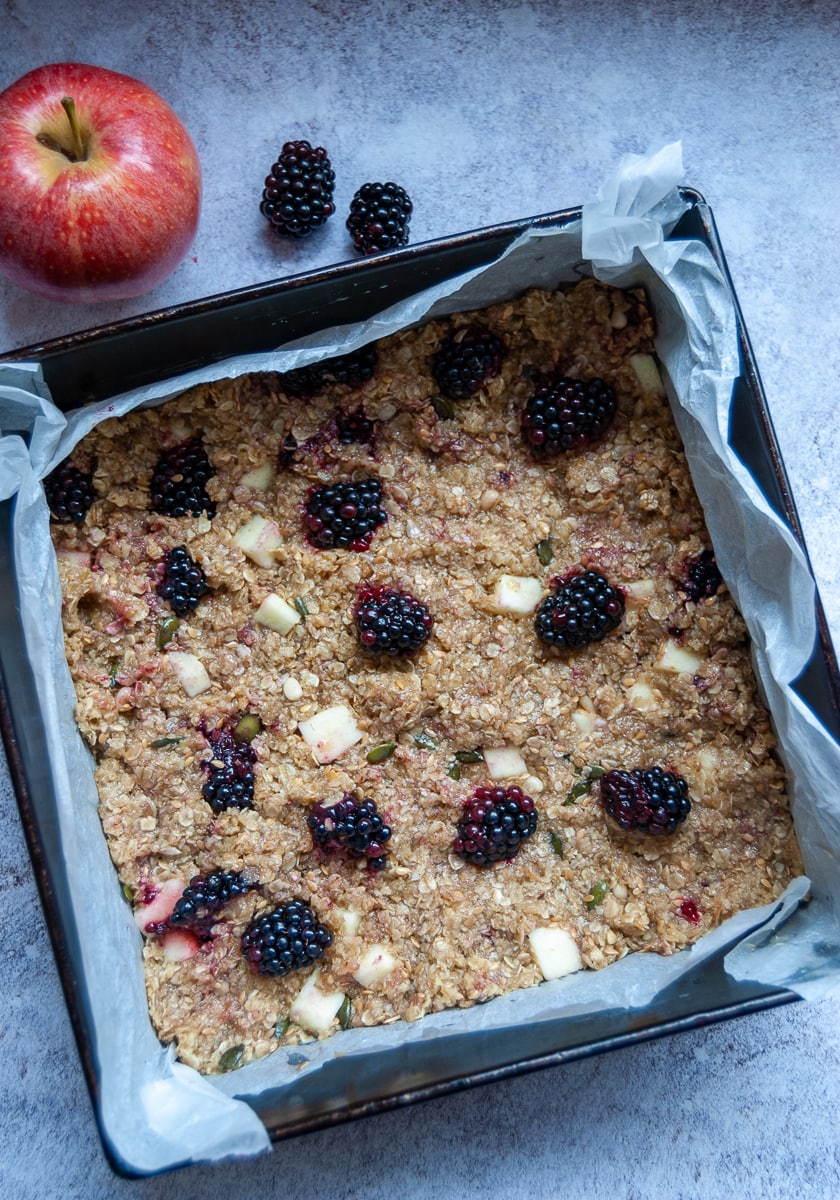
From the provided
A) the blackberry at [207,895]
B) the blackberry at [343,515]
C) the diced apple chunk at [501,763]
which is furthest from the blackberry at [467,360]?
the blackberry at [207,895]

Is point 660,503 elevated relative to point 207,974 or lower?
elevated

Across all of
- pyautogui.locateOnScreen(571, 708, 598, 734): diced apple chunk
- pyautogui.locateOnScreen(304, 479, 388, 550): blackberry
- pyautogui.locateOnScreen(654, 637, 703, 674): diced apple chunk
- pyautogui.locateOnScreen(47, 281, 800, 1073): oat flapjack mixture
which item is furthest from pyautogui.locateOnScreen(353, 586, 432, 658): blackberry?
pyautogui.locateOnScreen(654, 637, 703, 674): diced apple chunk

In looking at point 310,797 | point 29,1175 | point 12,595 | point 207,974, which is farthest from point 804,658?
point 29,1175

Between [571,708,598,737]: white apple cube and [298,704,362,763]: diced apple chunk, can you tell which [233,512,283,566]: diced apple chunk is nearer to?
[298,704,362,763]: diced apple chunk

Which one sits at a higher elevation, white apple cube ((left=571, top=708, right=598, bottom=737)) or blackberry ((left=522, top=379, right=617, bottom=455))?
blackberry ((left=522, top=379, right=617, bottom=455))

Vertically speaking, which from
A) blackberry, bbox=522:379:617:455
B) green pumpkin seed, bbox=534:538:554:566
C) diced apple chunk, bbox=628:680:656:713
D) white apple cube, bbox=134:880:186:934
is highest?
blackberry, bbox=522:379:617:455

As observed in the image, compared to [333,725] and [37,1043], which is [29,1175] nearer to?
[37,1043]

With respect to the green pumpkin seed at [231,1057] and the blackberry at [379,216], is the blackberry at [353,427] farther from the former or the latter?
the green pumpkin seed at [231,1057]
